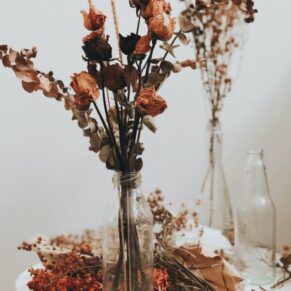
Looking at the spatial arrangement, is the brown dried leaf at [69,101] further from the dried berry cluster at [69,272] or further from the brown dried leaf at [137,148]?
the dried berry cluster at [69,272]

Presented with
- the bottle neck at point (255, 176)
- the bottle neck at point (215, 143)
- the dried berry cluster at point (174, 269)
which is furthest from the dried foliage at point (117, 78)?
the bottle neck at point (215, 143)

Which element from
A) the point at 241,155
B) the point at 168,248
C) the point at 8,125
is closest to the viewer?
the point at 168,248

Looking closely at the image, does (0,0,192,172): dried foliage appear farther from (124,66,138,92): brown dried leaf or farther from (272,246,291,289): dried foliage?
(272,246,291,289): dried foliage

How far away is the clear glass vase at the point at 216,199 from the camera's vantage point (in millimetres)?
1465

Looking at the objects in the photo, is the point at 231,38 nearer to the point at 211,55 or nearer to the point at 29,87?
the point at 211,55

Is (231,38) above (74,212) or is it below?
above

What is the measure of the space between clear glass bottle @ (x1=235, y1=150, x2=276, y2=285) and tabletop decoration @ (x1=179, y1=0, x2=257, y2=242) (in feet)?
0.37

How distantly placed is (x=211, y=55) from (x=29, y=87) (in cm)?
84

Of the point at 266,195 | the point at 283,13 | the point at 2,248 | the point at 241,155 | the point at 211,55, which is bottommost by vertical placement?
the point at 2,248

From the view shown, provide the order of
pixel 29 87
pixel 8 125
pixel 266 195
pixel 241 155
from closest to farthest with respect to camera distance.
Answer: pixel 29 87, pixel 266 195, pixel 8 125, pixel 241 155

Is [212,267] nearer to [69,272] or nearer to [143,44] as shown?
[69,272]

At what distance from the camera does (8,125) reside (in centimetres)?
153

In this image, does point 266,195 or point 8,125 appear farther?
point 8,125

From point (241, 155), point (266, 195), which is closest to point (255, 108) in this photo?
point (241, 155)
